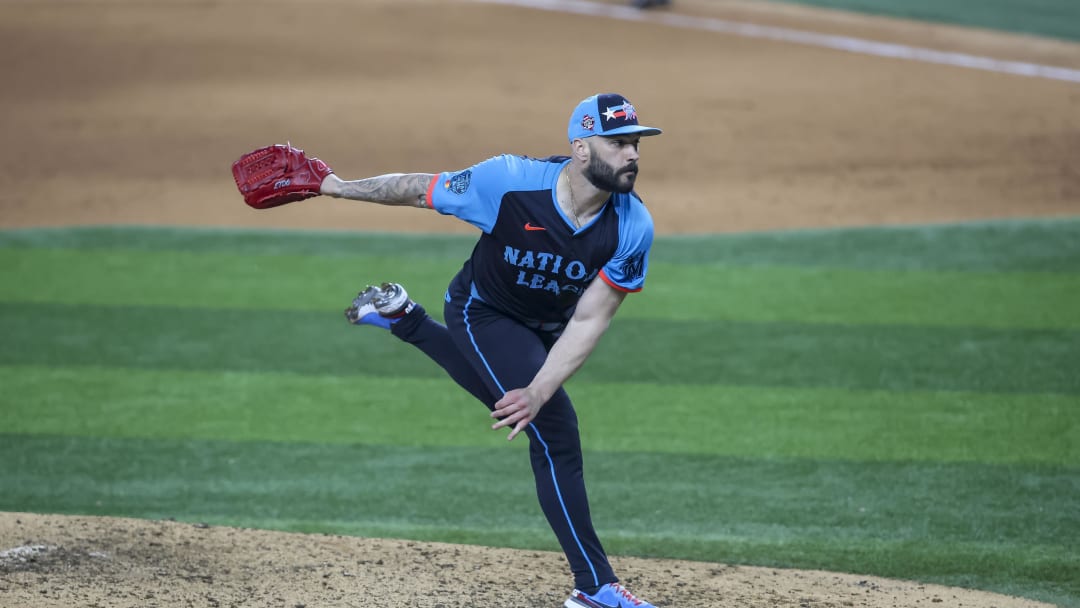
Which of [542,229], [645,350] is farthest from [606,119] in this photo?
[645,350]

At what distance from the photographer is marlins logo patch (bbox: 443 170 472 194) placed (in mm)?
5531

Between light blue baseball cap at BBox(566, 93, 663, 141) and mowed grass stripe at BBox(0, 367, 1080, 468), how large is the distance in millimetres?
3337

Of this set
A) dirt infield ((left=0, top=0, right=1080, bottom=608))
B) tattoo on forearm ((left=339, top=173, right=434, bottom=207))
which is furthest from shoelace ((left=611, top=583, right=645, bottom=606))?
dirt infield ((left=0, top=0, right=1080, bottom=608))

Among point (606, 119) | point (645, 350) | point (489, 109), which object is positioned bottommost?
point (645, 350)

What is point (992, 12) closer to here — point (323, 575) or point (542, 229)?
point (542, 229)

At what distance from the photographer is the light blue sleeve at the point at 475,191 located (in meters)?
5.53

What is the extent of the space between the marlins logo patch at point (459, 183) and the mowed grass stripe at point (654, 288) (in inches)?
199

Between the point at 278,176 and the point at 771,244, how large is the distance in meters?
7.71

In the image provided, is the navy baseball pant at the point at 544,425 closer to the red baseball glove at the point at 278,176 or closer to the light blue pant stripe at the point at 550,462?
the light blue pant stripe at the point at 550,462

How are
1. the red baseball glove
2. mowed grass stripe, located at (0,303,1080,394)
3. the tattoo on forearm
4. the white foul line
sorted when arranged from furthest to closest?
the white foul line → mowed grass stripe, located at (0,303,1080,394) → the red baseball glove → the tattoo on forearm

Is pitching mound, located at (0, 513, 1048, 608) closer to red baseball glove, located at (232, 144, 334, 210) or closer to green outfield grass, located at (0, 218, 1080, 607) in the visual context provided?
green outfield grass, located at (0, 218, 1080, 607)

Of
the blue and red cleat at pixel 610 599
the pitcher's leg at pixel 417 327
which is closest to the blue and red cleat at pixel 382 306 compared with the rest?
the pitcher's leg at pixel 417 327

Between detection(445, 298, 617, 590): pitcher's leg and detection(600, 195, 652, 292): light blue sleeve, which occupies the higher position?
detection(600, 195, 652, 292): light blue sleeve

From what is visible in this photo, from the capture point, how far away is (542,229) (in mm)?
5480
